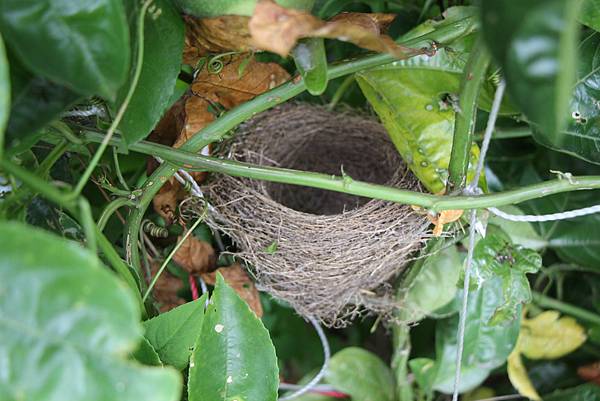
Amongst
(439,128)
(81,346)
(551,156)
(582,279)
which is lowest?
(582,279)

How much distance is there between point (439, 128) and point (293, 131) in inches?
12.7

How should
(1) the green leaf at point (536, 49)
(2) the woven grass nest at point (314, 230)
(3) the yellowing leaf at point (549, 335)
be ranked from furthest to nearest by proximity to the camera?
1. (3) the yellowing leaf at point (549, 335)
2. (2) the woven grass nest at point (314, 230)
3. (1) the green leaf at point (536, 49)

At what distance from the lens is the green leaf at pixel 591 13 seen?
65cm

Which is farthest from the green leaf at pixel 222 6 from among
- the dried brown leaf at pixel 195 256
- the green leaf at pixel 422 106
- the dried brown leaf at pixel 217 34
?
the dried brown leaf at pixel 195 256

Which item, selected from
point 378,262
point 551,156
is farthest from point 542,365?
point 378,262

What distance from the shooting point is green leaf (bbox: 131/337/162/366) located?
2.00 feet

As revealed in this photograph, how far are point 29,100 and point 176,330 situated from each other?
0.28m

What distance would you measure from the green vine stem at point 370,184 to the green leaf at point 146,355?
0.63 feet

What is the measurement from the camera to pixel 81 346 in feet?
1.14

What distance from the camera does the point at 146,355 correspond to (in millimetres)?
615

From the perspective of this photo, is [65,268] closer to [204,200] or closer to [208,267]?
[204,200]

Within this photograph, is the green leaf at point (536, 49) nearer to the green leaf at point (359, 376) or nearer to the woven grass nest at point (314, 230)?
the woven grass nest at point (314, 230)

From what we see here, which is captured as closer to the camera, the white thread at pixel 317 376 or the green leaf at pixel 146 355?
the green leaf at pixel 146 355

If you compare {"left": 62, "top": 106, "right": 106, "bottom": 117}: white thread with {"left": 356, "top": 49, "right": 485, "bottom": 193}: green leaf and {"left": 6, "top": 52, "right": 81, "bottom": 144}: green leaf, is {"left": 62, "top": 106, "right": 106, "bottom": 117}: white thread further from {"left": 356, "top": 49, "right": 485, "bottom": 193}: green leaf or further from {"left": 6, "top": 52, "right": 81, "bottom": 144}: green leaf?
{"left": 356, "top": 49, "right": 485, "bottom": 193}: green leaf
